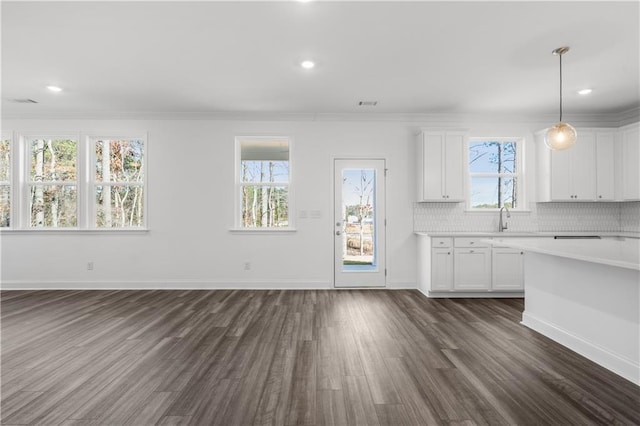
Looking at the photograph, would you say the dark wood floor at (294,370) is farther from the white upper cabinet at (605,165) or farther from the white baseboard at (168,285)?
the white upper cabinet at (605,165)

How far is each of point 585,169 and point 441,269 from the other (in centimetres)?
275

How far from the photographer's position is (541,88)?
162 inches

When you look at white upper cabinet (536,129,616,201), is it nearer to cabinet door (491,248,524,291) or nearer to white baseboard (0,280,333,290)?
cabinet door (491,248,524,291)

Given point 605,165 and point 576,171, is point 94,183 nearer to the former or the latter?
point 576,171

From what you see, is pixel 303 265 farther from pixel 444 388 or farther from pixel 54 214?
pixel 54 214

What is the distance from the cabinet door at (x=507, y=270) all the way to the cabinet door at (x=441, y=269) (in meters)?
0.63

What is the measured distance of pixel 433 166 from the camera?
16.3 ft

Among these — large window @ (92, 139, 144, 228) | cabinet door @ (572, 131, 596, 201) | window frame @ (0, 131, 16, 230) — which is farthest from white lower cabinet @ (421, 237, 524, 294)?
window frame @ (0, 131, 16, 230)

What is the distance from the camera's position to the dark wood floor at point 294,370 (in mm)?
1938

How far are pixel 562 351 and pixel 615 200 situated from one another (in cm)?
351

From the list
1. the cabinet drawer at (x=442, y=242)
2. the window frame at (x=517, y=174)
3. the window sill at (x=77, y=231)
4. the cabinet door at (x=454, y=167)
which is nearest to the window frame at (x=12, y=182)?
the window sill at (x=77, y=231)

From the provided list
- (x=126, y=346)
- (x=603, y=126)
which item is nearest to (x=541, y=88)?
(x=603, y=126)

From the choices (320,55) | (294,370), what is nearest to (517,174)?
(320,55)

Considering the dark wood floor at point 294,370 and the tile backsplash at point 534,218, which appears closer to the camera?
the dark wood floor at point 294,370
